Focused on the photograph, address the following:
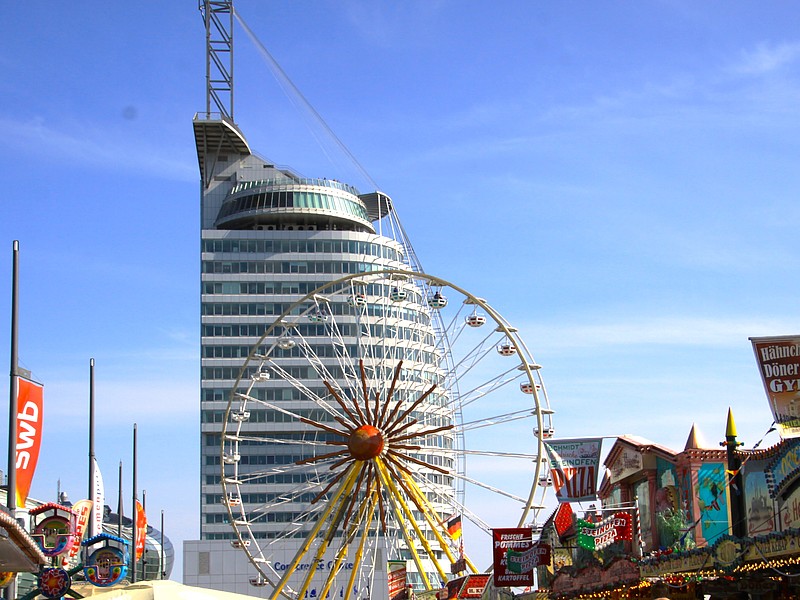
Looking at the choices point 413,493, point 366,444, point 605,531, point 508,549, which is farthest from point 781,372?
point 366,444

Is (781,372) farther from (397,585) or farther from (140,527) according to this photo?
(140,527)

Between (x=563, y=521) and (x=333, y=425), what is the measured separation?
6720cm

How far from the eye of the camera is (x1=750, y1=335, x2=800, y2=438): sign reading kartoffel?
39312 mm

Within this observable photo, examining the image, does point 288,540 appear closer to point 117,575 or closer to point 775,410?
point 117,575

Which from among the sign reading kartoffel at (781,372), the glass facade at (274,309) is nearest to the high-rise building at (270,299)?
the glass facade at (274,309)

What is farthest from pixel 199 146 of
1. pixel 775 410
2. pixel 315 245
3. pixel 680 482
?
pixel 775 410

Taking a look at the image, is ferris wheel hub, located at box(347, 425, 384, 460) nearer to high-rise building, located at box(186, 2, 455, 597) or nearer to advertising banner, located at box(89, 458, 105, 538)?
advertising banner, located at box(89, 458, 105, 538)

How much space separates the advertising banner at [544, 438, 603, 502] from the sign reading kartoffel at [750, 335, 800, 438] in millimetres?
13529

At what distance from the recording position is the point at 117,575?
4859 centimetres

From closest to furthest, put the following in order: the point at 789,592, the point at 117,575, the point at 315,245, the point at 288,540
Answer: the point at 789,592 < the point at 117,575 < the point at 288,540 < the point at 315,245

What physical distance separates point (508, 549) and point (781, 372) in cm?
1222

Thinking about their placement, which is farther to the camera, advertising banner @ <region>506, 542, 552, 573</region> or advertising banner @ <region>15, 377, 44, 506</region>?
advertising banner @ <region>506, 542, 552, 573</region>

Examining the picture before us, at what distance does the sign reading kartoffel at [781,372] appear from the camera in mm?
39312

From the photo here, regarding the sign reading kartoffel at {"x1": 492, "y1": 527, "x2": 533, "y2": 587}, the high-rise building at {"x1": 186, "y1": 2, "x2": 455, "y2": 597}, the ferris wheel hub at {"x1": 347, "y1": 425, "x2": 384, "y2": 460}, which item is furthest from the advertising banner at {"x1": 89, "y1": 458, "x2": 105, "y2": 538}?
the high-rise building at {"x1": 186, "y1": 2, "x2": 455, "y2": 597}
